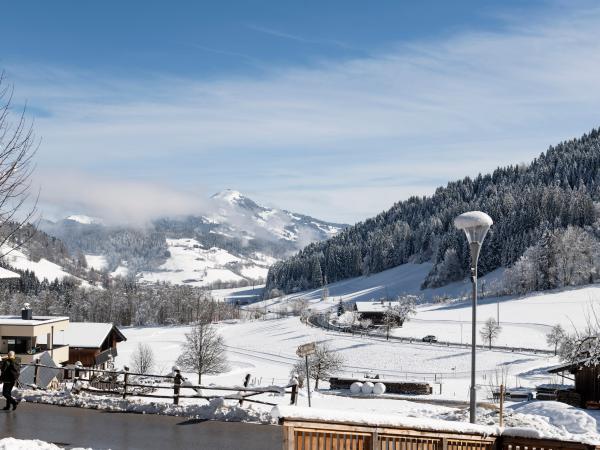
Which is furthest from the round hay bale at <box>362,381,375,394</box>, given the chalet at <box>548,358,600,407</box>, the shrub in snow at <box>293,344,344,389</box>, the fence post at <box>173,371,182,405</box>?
the fence post at <box>173,371,182,405</box>

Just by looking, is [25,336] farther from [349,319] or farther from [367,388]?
[349,319]

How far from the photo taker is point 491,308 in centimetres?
12088

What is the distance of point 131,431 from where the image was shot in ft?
49.3

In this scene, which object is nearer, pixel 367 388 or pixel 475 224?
pixel 475 224

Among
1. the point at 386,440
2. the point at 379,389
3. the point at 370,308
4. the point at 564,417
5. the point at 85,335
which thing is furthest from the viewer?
the point at 370,308

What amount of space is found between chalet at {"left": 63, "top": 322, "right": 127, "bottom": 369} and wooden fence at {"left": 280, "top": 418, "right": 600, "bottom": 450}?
44.0 m

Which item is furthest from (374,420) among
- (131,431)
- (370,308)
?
(370,308)

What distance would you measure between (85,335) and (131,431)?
128 ft

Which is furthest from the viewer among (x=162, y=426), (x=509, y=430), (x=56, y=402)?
(x=56, y=402)

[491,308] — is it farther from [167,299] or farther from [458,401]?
[167,299]

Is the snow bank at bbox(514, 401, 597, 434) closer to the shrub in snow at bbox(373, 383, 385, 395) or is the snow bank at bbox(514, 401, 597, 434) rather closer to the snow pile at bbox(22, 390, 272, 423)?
the snow pile at bbox(22, 390, 272, 423)

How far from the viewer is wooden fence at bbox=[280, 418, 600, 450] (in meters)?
8.26

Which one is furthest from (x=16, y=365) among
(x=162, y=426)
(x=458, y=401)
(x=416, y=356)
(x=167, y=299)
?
(x=167, y=299)

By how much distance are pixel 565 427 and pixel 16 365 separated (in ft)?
56.3
